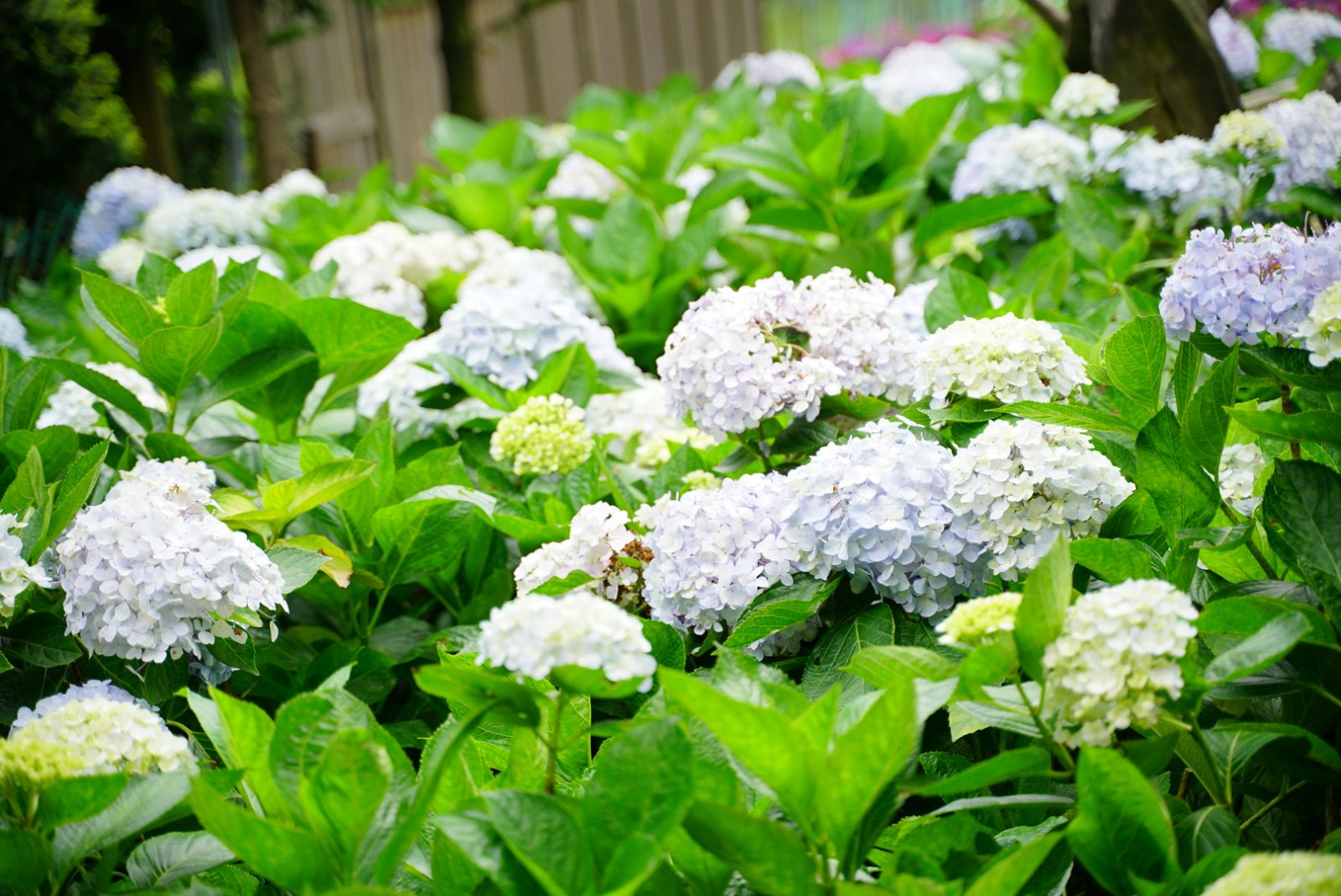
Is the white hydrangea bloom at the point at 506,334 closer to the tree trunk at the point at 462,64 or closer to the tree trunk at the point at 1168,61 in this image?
the tree trunk at the point at 1168,61

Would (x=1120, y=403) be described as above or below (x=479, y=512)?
above

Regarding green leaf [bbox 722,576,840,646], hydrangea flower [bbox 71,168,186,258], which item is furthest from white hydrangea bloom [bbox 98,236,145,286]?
green leaf [bbox 722,576,840,646]

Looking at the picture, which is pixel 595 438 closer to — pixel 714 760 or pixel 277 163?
pixel 714 760

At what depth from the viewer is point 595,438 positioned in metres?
1.72

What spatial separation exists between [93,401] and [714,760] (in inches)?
52.1

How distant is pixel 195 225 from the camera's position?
3.13m

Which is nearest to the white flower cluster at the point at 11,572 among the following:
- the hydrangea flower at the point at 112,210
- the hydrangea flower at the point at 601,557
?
the hydrangea flower at the point at 601,557

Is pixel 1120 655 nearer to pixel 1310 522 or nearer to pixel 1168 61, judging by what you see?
pixel 1310 522

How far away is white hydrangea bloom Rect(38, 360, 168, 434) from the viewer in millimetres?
1864

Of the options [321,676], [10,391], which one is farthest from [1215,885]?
[10,391]

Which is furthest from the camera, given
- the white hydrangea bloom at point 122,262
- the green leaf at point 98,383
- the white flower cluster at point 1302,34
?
the white flower cluster at point 1302,34

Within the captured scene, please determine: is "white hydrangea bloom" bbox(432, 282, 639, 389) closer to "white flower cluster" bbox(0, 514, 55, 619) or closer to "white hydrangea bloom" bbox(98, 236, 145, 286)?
"white flower cluster" bbox(0, 514, 55, 619)

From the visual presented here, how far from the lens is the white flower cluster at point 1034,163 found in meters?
2.40

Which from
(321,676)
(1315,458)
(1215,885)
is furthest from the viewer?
(321,676)
